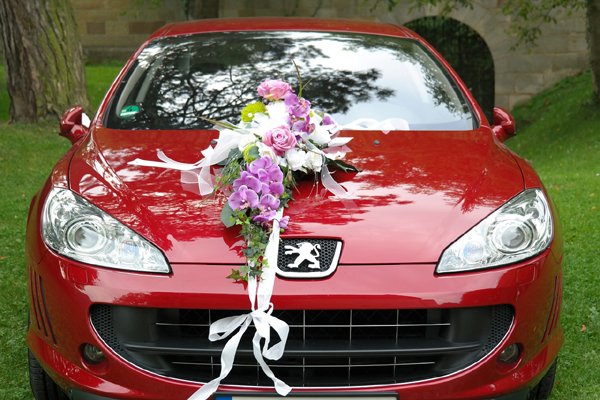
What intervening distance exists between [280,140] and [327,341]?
756mm

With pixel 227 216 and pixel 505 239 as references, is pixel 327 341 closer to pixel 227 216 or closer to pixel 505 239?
pixel 227 216

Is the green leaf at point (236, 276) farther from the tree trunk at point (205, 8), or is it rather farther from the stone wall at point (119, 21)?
the stone wall at point (119, 21)

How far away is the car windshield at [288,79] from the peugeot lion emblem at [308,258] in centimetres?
110

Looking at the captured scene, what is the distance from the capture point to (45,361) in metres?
2.35

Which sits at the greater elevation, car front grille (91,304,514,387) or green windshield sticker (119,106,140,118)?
green windshield sticker (119,106,140,118)

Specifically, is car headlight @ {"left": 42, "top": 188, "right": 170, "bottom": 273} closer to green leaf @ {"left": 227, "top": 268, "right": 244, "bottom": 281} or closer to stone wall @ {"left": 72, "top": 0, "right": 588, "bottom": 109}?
green leaf @ {"left": 227, "top": 268, "right": 244, "bottom": 281}

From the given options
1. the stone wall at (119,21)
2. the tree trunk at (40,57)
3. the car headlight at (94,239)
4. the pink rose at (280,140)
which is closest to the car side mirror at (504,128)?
the pink rose at (280,140)

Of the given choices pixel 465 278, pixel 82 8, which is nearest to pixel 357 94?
pixel 465 278

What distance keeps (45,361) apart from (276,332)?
0.80 m

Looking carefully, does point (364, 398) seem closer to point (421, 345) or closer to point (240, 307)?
point (421, 345)

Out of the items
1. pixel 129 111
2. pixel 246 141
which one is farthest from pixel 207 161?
pixel 129 111

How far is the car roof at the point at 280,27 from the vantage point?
3912 mm

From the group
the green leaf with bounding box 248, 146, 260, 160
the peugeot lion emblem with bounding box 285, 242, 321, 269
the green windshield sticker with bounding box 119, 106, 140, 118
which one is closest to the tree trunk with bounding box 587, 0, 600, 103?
Answer: the green windshield sticker with bounding box 119, 106, 140, 118

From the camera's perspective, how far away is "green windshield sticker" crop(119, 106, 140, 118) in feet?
10.9
